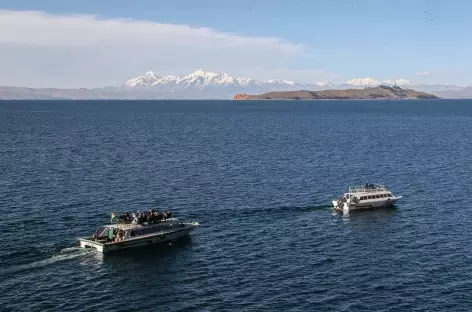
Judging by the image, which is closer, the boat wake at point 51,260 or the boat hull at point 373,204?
the boat wake at point 51,260

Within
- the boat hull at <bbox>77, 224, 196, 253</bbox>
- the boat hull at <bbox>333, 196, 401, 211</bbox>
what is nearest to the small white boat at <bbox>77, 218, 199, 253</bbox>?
the boat hull at <bbox>77, 224, 196, 253</bbox>

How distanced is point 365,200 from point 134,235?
141 ft

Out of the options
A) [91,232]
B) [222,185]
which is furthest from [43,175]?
[91,232]

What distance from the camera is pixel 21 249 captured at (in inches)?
3063

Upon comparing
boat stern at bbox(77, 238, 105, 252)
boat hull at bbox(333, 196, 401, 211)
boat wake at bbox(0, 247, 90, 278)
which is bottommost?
boat wake at bbox(0, 247, 90, 278)

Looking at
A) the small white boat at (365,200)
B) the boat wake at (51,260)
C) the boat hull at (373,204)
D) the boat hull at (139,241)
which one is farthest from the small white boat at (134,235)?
the boat hull at (373,204)

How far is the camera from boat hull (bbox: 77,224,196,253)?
79.7 meters

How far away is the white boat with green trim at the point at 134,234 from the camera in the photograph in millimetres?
80488

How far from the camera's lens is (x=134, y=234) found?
277 feet

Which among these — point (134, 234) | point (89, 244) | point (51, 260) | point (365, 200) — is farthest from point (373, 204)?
point (51, 260)

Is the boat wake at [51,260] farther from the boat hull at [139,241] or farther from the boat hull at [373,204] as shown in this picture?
the boat hull at [373,204]

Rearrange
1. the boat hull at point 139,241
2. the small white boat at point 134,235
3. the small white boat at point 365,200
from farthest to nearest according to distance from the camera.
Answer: the small white boat at point 365,200
the small white boat at point 134,235
the boat hull at point 139,241

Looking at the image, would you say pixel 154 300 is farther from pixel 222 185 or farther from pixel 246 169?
pixel 246 169

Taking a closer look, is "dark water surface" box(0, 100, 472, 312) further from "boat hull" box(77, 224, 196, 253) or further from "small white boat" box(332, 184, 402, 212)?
"small white boat" box(332, 184, 402, 212)
